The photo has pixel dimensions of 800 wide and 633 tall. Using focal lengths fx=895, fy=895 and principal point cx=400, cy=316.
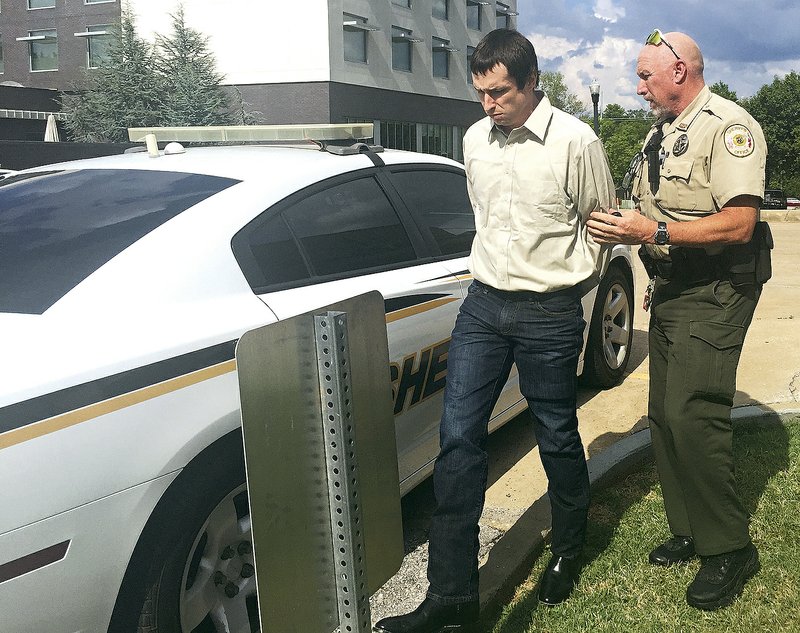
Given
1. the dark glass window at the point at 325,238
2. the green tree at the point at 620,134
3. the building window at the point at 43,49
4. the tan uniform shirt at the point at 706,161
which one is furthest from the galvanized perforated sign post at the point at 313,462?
the green tree at the point at 620,134

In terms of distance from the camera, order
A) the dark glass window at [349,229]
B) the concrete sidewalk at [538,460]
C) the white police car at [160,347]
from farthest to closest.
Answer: the concrete sidewalk at [538,460], the dark glass window at [349,229], the white police car at [160,347]

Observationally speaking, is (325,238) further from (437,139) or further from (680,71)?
(437,139)

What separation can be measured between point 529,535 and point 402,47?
42.5m

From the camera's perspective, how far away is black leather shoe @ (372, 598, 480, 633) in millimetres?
2787

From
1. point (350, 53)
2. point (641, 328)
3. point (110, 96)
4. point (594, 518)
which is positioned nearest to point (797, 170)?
point (350, 53)

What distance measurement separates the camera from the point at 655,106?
307 cm

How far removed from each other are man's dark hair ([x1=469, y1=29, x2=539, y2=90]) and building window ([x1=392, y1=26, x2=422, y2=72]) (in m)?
41.1

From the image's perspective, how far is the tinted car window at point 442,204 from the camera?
3.86 meters

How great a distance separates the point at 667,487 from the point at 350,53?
38448 mm

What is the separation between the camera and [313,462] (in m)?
1.76

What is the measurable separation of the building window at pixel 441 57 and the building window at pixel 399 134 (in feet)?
12.3

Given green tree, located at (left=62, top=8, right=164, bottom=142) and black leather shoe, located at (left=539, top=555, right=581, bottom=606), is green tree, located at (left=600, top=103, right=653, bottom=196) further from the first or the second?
black leather shoe, located at (left=539, top=555, right=581, bottom=606)

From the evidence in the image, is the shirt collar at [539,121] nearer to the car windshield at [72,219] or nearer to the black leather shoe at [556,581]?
the car windshield at [72,219]

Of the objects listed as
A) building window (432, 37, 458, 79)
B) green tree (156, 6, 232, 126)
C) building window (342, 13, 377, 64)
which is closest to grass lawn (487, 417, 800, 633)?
green tree (156, 6, 232, 126)
